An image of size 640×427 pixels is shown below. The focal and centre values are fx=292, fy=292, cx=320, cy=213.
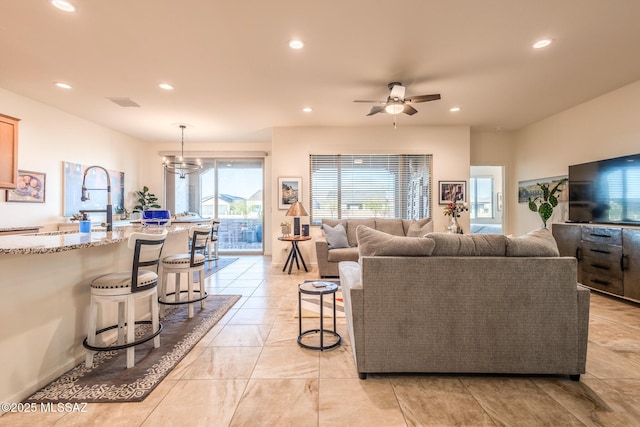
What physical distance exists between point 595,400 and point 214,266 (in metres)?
5.72

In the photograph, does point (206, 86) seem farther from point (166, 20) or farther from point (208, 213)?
point (208, 213)

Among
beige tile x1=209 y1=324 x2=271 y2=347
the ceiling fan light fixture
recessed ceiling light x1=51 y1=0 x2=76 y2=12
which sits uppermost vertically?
recessed ceiling light x1=51 y1=0 x2=76 y2=12

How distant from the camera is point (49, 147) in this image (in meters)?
4.70

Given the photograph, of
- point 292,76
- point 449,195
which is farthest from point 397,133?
point 292,76

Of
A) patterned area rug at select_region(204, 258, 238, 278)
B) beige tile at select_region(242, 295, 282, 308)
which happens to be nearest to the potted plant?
patterned area rug at select_region(204, 258, 238, 278)

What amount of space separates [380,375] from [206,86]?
394 cm

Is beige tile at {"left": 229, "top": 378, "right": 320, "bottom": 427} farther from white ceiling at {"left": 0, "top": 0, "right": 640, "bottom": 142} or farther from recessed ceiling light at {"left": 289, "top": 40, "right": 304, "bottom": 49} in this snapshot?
recessed ceiling light at {"left": 289, "top": 40, "right": 304, "bottom": 49}

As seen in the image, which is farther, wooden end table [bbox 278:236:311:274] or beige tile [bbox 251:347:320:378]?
wooden end table [bbox 278:236:311:274]

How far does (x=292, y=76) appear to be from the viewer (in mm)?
3635

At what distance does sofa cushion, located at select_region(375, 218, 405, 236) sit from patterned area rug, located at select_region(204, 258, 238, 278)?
3.20 meters

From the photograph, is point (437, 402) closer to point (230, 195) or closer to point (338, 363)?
point (338, 363)

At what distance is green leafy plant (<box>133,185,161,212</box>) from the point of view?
6.96 m

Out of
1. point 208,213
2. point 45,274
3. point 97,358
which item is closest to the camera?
point 45,274

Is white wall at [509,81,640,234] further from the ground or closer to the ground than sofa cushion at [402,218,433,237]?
further from the ground
